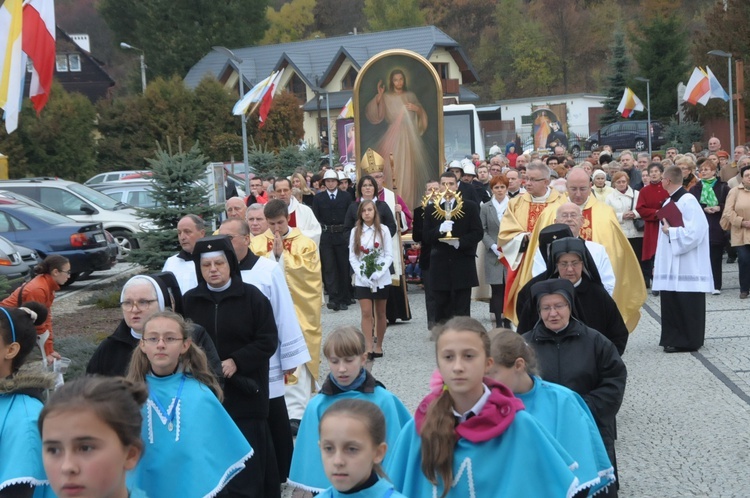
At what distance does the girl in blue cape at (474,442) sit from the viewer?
391cm

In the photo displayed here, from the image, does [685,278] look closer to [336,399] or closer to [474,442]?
[336,399]

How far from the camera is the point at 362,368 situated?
5621 mm

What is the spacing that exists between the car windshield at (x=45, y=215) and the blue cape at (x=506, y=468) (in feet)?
52.9

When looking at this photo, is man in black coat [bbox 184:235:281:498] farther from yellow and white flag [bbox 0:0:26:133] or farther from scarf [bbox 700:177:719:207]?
scarf [bbox 700:177:719:207]

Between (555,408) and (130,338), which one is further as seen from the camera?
(130,338)

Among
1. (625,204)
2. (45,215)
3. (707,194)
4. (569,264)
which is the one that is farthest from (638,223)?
(45,215)

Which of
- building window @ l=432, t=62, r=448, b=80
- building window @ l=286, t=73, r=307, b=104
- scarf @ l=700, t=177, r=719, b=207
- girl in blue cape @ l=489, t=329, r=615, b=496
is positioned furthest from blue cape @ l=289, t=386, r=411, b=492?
building window @ l=286, t=73, r=307, b=104

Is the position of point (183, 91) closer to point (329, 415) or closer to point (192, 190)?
point (192, 190)

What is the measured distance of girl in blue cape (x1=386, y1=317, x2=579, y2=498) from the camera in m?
3.91

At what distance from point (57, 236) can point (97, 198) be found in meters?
4.90

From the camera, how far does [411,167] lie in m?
19.5

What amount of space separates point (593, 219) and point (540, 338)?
158 inches

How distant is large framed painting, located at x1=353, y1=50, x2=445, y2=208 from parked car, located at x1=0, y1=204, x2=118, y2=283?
15.7 ft

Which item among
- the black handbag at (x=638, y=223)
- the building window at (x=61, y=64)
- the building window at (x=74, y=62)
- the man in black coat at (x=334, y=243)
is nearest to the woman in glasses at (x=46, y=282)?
the man in black coat at (x=334, y=243)
